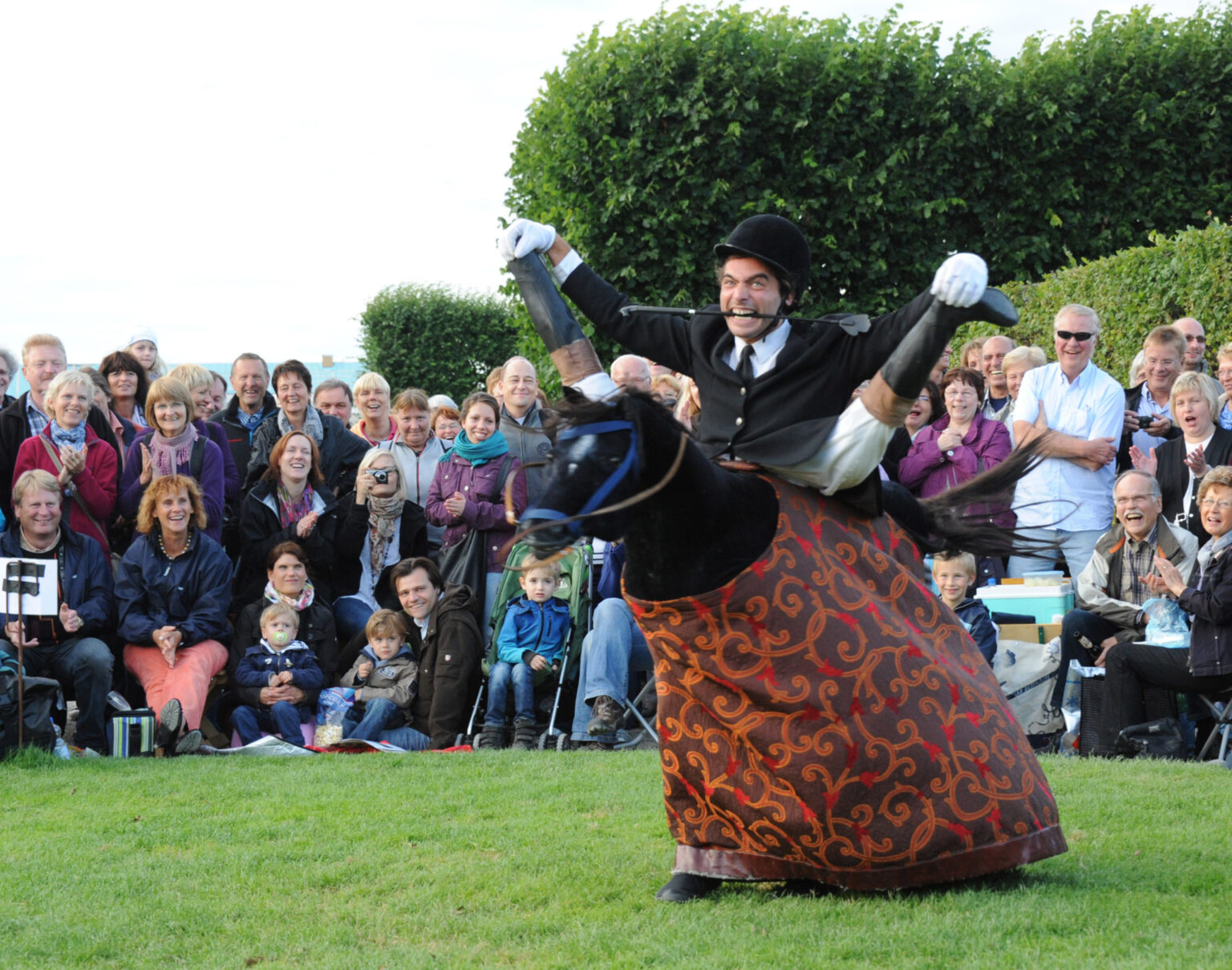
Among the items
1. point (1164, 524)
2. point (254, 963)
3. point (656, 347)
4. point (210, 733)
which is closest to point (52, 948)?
point (254, 963)

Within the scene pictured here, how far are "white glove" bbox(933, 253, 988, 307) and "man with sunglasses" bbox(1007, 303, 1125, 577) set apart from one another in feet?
16.3

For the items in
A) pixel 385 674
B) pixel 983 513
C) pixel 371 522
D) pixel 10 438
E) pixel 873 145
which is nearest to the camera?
pixel 983 513

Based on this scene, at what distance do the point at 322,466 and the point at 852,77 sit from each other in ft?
34.4

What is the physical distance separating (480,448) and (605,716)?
2144 mm

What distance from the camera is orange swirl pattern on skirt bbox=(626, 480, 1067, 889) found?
13.9 feet

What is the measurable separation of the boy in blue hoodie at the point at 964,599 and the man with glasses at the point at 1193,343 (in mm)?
3110

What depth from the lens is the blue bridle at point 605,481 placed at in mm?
3668

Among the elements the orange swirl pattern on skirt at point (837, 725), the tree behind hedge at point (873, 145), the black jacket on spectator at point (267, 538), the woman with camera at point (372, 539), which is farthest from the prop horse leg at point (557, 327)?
the tree behind hedge at point (873, 145)

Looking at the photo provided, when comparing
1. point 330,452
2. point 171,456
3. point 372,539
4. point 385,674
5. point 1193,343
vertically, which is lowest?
point 385,674

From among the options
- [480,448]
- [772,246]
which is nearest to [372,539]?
[480,448]

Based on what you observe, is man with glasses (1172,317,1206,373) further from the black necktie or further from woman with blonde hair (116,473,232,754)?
woman with blonde hair (116,473,232,754)

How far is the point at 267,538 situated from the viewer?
9.36 metres

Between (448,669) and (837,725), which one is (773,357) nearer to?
(837,725)

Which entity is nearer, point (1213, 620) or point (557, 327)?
point (557, 327)
